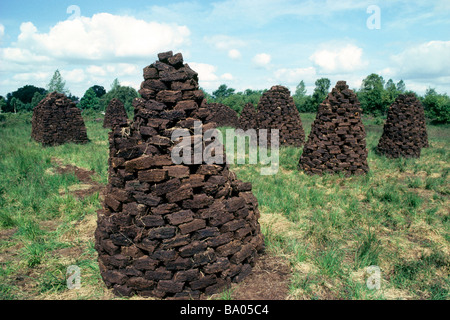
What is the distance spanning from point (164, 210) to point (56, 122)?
1370 cm

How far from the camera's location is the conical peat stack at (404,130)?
11.7 metres

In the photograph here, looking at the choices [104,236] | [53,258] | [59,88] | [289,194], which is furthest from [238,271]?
[59,88]

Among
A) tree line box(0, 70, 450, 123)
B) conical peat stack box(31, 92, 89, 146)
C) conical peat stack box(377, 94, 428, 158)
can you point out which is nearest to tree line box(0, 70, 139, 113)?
tree line box(0, 70, 450, 123)

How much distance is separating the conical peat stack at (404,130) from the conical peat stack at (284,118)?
11.8 feet

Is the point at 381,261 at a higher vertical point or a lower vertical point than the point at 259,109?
lower

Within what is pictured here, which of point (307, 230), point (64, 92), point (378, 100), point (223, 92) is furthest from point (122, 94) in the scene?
point (307, 230)

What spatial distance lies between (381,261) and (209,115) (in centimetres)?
308

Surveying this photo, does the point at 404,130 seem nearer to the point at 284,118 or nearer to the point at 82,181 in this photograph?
the point at 284,118

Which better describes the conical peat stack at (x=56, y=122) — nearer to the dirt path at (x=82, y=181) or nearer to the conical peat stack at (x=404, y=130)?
the dirt path at (x=82, y=181)

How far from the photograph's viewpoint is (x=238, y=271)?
3.41 meters

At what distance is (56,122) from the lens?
14250 mm

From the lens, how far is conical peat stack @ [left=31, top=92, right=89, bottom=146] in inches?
550
